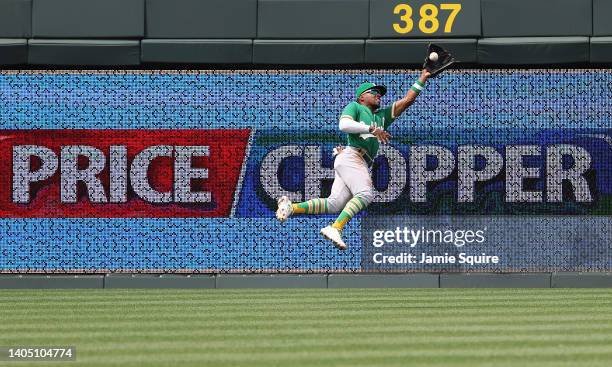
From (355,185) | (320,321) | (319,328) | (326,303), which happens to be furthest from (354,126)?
(319,328)

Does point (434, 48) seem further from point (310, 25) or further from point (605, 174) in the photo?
point (605, 174)

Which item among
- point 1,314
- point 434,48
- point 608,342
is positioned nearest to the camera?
point 608,342

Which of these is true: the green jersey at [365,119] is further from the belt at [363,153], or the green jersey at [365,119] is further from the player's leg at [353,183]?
the player's leg at [353,183]

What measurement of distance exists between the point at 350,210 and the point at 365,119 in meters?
1.10

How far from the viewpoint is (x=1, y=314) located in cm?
1173

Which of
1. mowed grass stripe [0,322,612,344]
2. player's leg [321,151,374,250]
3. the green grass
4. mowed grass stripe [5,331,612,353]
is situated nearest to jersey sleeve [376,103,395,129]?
player's leg [321,151,374,250]

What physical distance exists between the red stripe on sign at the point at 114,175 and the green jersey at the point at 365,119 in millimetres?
3331

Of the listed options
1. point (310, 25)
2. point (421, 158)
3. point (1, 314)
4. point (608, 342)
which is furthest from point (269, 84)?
point (608, 342)

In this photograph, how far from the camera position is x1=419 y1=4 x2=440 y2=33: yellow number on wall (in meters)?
17.0

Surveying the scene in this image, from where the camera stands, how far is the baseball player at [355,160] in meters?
13.6

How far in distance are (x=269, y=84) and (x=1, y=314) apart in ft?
20.9

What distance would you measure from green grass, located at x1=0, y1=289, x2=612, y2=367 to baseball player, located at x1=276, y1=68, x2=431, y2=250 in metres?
0.90

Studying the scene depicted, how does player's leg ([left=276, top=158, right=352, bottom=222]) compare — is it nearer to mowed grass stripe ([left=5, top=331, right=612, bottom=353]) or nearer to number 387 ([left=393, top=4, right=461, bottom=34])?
number 387 ([left=393, top=4, right=461, bottom=34])

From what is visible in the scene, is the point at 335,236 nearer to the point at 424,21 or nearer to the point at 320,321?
the point at 320,321
